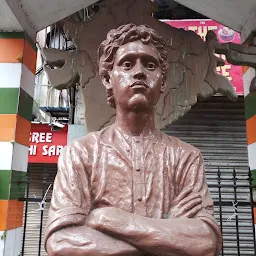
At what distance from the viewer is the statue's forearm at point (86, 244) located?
146cm

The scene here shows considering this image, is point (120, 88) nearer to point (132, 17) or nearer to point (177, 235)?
point (177, 235)

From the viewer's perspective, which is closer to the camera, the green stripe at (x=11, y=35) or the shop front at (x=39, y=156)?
the green stripe at (x=11, y=35)

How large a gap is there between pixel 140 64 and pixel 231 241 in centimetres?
416

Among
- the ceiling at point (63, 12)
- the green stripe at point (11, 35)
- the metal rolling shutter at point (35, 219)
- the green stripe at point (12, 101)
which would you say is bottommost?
the metal rolling shutter at point (35, 219)

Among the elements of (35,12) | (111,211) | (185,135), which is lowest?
(111,211)

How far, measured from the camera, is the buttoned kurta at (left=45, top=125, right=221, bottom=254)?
65.5 inches

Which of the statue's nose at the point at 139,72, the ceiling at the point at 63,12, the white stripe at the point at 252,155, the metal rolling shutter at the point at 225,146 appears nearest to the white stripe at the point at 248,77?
the ceiling at the point at 63,12

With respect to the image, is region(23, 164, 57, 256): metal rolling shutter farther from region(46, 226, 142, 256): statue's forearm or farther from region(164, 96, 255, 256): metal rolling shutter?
region(46, 226, 142, 256): statue's forearm

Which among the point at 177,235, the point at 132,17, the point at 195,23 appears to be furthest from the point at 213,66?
the point at 177,235

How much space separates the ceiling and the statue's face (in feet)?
5.80

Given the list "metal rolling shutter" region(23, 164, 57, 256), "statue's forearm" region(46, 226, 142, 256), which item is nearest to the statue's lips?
"statue's forearm" region(46, 226, 142, 256)

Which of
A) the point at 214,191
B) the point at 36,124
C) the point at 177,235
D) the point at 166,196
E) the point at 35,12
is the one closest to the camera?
the point at 177,235

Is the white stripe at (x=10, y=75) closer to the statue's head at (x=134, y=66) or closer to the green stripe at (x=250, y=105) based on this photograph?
the statue's head at (x=134, y=66)

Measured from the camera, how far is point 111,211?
154 cm
